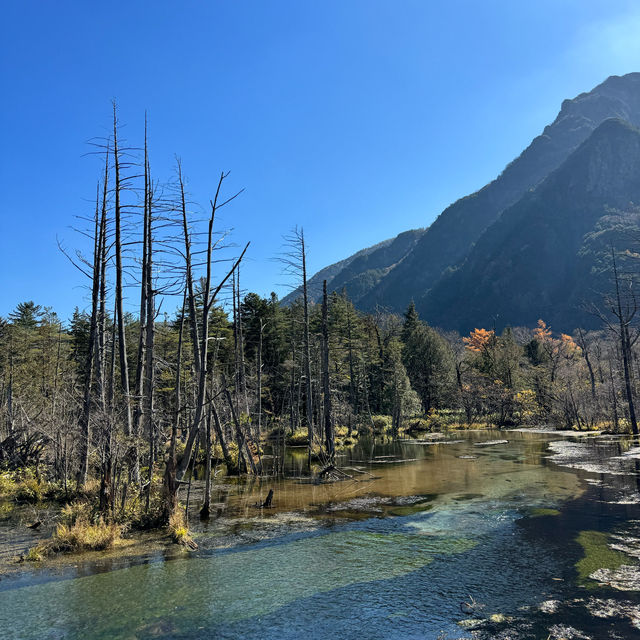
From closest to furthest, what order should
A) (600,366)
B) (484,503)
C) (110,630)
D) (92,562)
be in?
(110,630)
(92,562)
(484,503)
(600,366)

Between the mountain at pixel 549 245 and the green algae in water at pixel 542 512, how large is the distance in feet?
475

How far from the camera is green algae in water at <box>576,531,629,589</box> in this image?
8.24 metres

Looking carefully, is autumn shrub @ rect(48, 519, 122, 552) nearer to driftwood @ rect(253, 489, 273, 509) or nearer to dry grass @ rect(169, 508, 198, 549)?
dry grass @ rect(169, 508, 198, 549)

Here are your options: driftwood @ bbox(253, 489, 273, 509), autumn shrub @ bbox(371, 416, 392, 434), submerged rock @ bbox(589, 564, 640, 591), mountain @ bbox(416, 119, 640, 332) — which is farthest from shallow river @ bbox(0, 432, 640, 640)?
mountain @ bbox(416, 119, 640, 332)

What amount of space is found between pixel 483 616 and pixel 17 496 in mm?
16025

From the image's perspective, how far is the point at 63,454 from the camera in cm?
1599

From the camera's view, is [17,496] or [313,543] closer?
[313,543]

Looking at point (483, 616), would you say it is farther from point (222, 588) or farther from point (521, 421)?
point (521, 421)

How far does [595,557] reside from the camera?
908cm

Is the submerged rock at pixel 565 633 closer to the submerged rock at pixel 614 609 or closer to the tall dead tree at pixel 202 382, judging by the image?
the submerged rock at pixel 614 609

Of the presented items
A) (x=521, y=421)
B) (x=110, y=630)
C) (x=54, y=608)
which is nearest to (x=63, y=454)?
(x=54, y=608)

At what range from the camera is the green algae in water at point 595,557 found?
8.24 meters

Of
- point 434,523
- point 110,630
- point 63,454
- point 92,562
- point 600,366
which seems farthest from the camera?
point 600,366

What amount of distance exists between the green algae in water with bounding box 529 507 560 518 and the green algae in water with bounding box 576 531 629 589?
2230 millimetres
